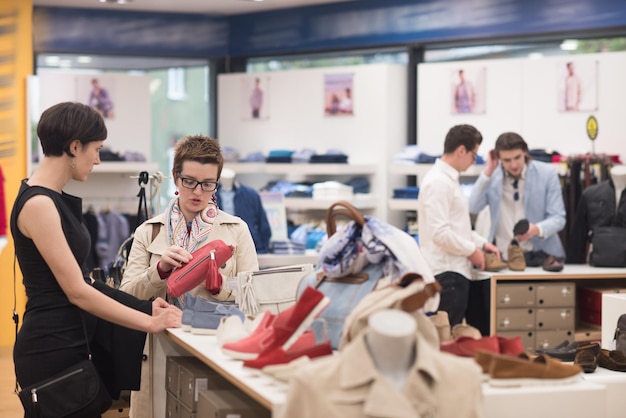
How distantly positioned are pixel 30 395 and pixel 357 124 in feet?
22.6

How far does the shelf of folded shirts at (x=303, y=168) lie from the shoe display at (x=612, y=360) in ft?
19.3

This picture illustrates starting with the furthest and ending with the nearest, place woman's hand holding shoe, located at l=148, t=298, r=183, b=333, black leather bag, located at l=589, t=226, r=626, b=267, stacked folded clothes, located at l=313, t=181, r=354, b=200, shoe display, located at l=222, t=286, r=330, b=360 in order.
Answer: stacked folded clothes, located at l=313, t=181, r=354, b=200, black leather bag, located at l=589, t=226, r=626, b=267, woman's hand holding shoe, located at l=148, t=298, r=183, b=333, shoe display, located at l=222, t=286, r=330, b=360

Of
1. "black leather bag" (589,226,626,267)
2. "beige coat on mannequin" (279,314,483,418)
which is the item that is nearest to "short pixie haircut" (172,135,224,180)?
"beige coat on mannequin" (279,314,483,418)

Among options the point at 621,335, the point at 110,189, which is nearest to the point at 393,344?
the point at 621,335

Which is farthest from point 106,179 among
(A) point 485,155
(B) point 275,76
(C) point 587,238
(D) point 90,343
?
(D) point 90,343

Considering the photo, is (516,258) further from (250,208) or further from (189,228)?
(189,228)

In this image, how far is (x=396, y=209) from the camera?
959 cm

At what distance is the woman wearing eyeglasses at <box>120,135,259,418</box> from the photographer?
166 inches

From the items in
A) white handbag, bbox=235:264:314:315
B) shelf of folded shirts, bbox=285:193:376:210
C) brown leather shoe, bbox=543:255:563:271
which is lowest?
brown leather shoe, bbox=543:255:563:271

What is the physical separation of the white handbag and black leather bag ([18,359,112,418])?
711mm

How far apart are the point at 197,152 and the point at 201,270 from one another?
503 millimetres

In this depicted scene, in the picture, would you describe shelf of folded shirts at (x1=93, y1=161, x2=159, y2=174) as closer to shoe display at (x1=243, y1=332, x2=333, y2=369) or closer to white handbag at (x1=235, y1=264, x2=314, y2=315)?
white handbag at (x1=235, y1=264, x2=314, y2=315)

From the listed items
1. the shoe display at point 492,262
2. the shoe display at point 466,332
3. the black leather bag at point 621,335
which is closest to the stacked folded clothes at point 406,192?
the shoe display at point 492,262

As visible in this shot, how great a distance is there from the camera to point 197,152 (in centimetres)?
421
